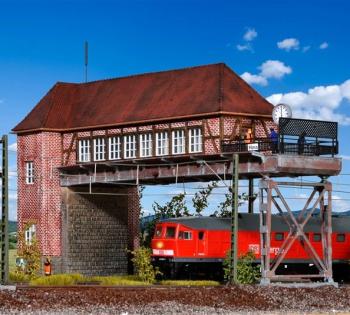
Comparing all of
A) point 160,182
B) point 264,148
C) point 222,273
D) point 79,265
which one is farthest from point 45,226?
point 264,148

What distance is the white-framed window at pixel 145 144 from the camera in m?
48.9

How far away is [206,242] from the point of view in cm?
4634

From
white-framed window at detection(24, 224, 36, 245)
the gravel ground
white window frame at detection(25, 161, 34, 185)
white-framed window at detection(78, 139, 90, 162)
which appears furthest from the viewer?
white window frame at detection(25, 161, 34, 185)

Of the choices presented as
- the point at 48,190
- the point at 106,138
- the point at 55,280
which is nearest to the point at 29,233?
the point at 48,190

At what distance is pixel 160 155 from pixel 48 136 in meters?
8.20

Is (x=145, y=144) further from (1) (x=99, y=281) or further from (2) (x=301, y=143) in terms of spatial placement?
(2) (x=301, y=143)

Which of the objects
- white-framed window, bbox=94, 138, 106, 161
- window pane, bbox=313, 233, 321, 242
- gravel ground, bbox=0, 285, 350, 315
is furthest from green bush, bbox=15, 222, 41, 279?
gravel ground, bbox=0, 285, 350, 315

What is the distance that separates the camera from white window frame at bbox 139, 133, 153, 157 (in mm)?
48938

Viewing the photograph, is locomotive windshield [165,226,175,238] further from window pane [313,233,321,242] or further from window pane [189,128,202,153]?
window pane [313,233,321,242]

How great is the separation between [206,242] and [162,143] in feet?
18.8

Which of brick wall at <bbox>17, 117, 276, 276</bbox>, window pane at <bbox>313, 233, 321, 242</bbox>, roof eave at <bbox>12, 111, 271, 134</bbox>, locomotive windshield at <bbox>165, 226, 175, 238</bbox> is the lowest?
window pane at <bbox>313, 233, 321, 242</bbox>

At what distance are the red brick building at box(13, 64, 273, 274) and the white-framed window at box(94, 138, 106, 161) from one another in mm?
54

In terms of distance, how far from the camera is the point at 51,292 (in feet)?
104

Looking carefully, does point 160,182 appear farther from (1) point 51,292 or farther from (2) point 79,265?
(1) point 51,292
